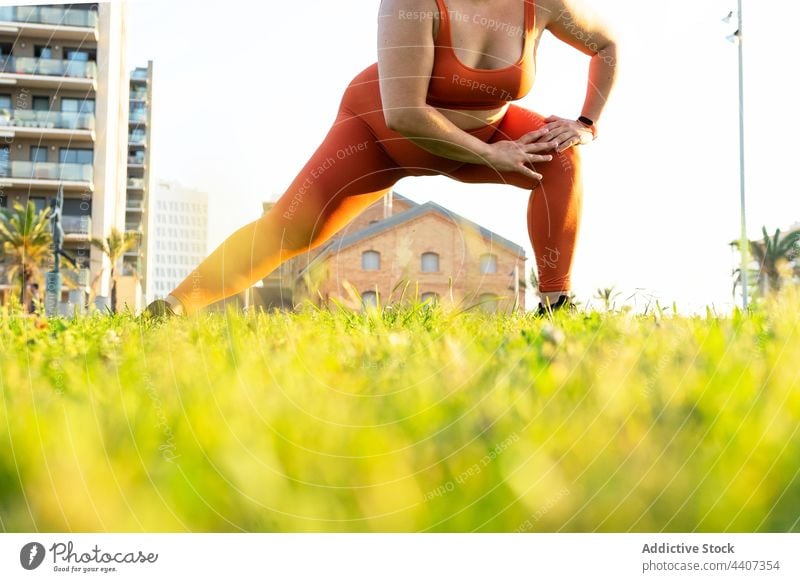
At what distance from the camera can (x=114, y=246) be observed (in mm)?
1322

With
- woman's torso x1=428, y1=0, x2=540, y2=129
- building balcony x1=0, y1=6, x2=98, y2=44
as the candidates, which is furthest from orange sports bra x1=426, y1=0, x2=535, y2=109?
building balcony x1=0, y1=6, x2=98, y2=44

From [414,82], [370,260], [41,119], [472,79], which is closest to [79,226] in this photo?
[41,119]

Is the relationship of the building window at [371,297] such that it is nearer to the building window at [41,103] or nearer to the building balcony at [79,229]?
the building balcony at [79,229]

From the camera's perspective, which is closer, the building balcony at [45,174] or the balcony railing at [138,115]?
the building balcony at [45,174]

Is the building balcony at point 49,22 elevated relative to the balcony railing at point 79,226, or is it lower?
elevated

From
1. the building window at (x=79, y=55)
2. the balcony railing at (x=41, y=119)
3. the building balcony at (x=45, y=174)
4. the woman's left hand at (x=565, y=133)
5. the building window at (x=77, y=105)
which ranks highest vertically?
the building window at (x=79, y=55)

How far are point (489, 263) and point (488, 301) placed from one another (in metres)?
0.08

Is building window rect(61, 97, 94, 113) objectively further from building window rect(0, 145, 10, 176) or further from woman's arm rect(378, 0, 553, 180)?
woman's arm rect(378, 0, 553, 180)

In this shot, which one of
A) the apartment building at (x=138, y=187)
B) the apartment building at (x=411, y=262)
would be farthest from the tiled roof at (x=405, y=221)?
the apartment building at (x=138, y=187)

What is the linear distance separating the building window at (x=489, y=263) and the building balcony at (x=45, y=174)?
755 mm

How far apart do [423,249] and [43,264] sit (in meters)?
0.71

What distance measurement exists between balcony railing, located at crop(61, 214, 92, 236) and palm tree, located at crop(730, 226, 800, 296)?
111cm

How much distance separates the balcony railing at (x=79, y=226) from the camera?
1.29m
